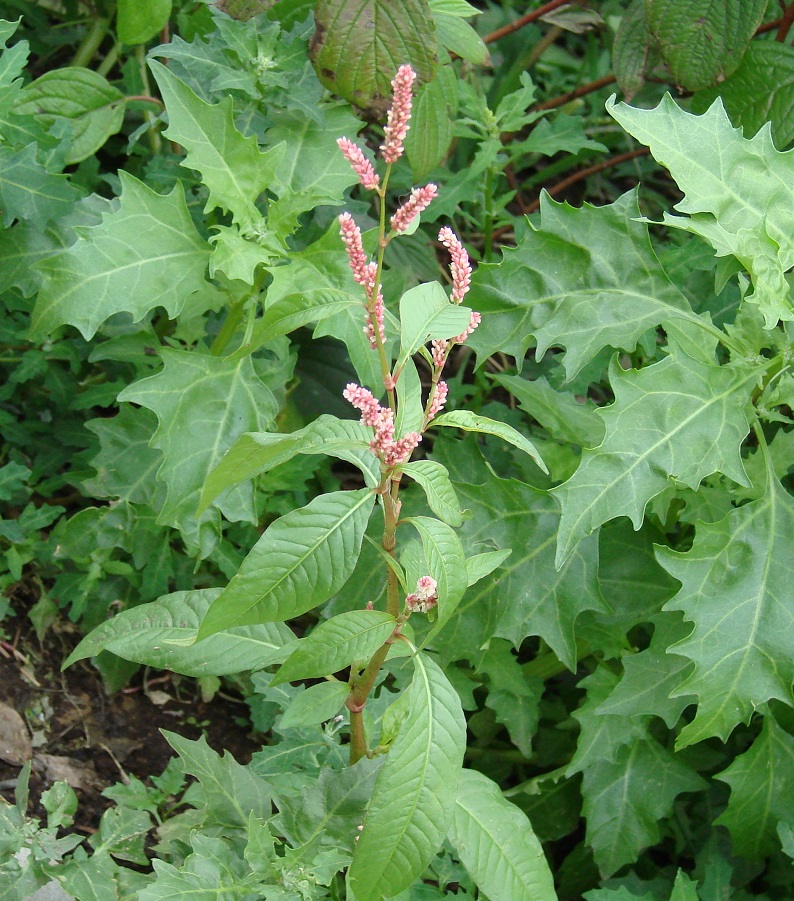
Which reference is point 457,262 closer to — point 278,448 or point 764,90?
point 278,448

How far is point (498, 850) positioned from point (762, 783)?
762 mm

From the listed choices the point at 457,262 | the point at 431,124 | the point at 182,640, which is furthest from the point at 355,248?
the point at 431,124

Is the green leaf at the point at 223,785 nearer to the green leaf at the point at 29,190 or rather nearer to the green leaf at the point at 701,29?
the green leaf at the point at 29,190

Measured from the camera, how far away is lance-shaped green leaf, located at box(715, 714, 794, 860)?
1.98 meters

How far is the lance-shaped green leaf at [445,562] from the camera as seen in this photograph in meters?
1.22

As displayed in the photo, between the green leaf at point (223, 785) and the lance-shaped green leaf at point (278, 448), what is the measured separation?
0.64 metres

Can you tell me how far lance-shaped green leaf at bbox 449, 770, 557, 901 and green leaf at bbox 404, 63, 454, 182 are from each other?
59.2 inches

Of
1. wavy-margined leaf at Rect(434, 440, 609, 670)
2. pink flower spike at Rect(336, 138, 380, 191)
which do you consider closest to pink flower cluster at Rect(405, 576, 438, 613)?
pink flower spike at Rect(336, 138, 380, 191)

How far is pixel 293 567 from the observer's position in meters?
1.24

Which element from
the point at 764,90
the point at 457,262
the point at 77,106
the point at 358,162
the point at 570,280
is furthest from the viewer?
the point at 764,90

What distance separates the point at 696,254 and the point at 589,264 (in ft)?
1.98

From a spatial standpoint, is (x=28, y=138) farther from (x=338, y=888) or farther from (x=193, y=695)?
(x=338, y=888)

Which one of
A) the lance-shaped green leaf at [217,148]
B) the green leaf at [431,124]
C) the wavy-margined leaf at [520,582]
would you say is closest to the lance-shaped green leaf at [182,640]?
the wavy-margined leaf at [520,582]

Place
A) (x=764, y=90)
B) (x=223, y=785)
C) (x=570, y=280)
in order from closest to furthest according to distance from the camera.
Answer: (x=223, y=785)
(x=570, y=280)
(x=764, y=90)
